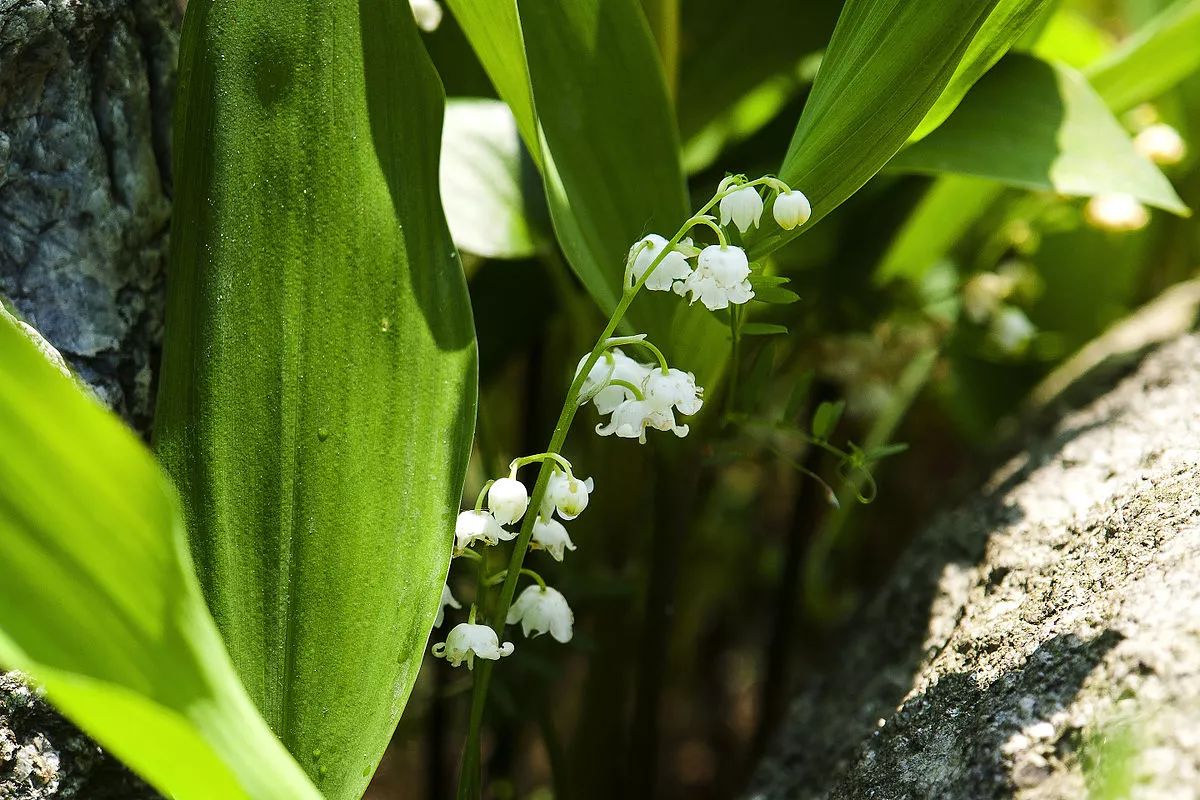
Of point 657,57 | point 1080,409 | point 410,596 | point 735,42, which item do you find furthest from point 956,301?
point 410,596

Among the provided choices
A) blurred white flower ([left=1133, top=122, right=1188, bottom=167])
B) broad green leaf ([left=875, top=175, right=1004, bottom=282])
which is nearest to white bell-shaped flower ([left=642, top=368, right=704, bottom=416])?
broad green leaf ([left=875, top=175, right=1004, bottom=282])

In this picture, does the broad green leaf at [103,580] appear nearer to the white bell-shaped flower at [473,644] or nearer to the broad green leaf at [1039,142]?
the white bell-shaped flower at [473,644]

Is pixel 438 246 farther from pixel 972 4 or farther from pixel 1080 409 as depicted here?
pixel 1080 409

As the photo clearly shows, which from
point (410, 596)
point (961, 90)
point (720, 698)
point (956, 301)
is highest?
point (956, 301)

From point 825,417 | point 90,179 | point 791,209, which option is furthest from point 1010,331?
point 90,179

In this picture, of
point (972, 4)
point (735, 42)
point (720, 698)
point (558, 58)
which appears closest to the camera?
point (972, 4)

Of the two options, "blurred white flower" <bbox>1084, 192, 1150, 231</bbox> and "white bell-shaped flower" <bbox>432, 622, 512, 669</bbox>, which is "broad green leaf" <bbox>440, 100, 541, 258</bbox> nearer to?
"white bell-shaped flower" <bbox>432, 622, 512, 669</bbox>
